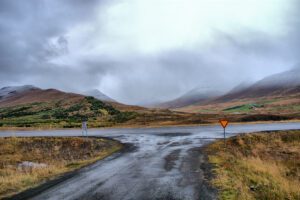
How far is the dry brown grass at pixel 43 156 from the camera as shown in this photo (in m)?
13.1

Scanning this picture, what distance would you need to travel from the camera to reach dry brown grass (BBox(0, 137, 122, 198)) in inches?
516

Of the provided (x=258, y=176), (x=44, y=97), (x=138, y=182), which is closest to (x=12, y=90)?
(x=44, y=97)

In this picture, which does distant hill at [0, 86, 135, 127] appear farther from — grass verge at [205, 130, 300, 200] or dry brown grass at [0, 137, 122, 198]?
grass verge at [205, 130, 300, 200]

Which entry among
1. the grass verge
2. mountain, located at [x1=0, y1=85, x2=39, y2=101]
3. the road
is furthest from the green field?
mountain, located at [x1=0, y1=85, x2=39, y2=101]

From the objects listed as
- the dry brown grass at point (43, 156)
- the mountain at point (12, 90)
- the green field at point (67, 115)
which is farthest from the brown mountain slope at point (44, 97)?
the dry brown grass at point (43, 156)

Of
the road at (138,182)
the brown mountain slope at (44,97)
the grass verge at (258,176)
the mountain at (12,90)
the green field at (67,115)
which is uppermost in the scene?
the mountain at (12,90)

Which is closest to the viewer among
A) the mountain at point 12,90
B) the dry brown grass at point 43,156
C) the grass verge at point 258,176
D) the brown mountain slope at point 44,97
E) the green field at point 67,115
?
the grass verge at point 258,176

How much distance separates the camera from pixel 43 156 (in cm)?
2642

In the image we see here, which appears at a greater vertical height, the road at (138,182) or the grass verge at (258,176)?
the road at (138,182)

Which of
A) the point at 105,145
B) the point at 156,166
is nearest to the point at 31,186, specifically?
the point at 156,166

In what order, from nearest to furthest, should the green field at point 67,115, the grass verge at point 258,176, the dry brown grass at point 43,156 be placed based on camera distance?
the grass verge at point 258,176 → the dry brown grass at point 43,156 → the green field at point 67,115

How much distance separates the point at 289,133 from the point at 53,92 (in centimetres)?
10942

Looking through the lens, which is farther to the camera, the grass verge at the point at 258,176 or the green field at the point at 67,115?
the green field at the point at 67,115

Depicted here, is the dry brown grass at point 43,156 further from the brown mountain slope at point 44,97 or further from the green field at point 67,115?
the brown mountain slope at point 44,97
